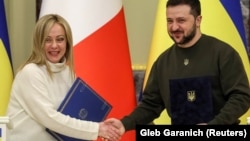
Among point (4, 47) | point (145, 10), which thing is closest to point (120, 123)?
point (4, 47)

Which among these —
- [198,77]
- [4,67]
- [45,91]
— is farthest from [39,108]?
[4,67]

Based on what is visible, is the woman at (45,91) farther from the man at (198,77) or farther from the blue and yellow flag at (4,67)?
the blue and yellow flag at (4,67)

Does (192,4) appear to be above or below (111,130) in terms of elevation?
above

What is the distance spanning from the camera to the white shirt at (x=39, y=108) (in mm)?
2074

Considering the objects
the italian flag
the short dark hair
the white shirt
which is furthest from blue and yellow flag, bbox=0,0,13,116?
the short dark hair

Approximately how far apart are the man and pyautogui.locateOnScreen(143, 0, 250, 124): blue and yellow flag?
26 cm

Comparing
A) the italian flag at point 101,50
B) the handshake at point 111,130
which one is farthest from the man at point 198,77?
the italian flag at point 101,50

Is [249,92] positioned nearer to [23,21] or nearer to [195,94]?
[195,94]

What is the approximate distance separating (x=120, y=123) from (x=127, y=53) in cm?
45

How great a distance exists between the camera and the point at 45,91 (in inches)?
82.4

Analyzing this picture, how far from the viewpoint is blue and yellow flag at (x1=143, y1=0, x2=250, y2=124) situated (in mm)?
2432

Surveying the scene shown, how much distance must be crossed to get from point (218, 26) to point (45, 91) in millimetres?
792

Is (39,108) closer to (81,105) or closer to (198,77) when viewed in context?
(81,105)

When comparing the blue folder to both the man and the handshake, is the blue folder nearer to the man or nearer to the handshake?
the handshake
